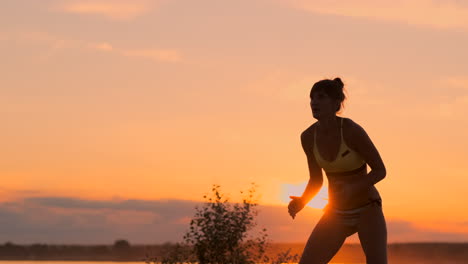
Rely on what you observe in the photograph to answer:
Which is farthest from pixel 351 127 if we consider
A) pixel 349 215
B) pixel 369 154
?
pixel 349 215

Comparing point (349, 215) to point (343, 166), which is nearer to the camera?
point (343, 166)

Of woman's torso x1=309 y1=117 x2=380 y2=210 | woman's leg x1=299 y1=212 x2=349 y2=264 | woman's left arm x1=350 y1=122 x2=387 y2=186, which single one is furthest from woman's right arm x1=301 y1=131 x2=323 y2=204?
woman's left arm x1=350 y1=122 x2=387 y2=186

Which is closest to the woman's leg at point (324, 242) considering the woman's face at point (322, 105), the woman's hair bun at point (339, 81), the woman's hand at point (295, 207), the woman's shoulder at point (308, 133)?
the woman's hand at point (295, 207)

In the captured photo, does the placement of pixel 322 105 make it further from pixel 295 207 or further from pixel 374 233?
pixel 374 233

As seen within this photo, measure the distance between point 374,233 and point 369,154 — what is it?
932mm

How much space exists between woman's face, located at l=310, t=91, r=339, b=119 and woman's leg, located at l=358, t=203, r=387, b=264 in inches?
48.3

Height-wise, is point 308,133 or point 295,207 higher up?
point 308,133

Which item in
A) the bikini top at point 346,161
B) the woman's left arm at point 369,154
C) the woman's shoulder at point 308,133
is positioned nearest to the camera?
the woman's left arm at point 369,154

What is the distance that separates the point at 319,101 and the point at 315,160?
110 centimetres

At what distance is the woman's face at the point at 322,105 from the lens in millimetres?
→ 10734

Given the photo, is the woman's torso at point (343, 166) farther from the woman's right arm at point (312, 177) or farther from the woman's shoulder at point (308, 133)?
the woman's right arm at point (312, 177)

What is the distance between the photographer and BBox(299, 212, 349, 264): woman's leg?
36.1 ft

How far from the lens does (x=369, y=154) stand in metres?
10.7

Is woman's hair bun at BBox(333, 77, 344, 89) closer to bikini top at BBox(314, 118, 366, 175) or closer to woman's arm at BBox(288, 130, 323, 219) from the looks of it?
bikini top at BBox(314, 118, 366, 175)
